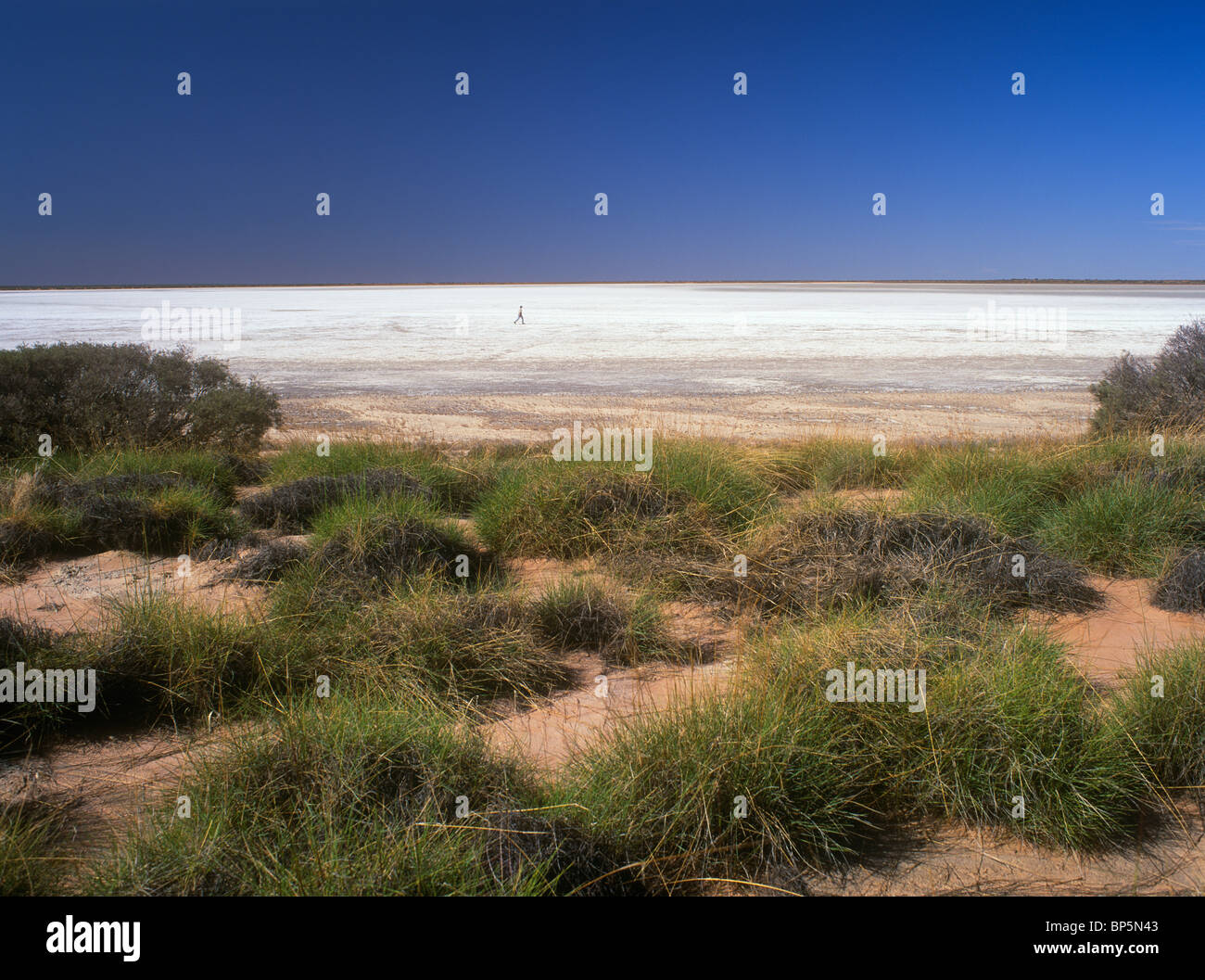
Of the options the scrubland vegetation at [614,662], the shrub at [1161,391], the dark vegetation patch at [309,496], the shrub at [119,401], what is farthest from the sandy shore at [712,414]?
the scrubland vegetation at [614,662]

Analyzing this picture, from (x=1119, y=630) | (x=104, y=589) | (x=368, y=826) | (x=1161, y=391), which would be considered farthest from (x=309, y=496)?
(x=1161, y=391)

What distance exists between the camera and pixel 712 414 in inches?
561

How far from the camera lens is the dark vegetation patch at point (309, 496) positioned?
702 cm

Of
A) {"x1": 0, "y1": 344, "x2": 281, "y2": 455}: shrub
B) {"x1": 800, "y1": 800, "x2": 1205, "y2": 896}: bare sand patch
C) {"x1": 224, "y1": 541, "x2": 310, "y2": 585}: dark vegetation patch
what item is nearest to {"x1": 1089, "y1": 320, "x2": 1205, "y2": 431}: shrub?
{"x1": 800, "y1": 800, "x2": 1205, "y2": 896}: bare sand patch

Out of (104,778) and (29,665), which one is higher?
(29,665)

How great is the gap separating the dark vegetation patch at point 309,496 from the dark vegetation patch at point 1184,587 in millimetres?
5058

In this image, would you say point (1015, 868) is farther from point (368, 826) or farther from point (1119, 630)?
point (1119, 630)

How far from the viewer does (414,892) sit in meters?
2.58

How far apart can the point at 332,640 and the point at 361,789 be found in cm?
161

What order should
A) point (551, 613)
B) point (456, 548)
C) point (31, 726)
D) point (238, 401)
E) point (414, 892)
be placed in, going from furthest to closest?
point (238, 401)
point (456, 548)
point (551, 613)
point (31, 726)
point (414, 892)

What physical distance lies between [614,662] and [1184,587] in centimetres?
346

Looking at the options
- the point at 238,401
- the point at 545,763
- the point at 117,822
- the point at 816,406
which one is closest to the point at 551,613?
the point at 545,763

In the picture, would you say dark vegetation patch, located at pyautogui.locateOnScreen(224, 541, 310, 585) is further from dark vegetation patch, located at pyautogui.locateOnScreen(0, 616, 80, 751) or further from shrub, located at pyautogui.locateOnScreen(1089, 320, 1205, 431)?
shrub, located at pyautogui.locateOnScreen(1089, 320, 1205, 431)
